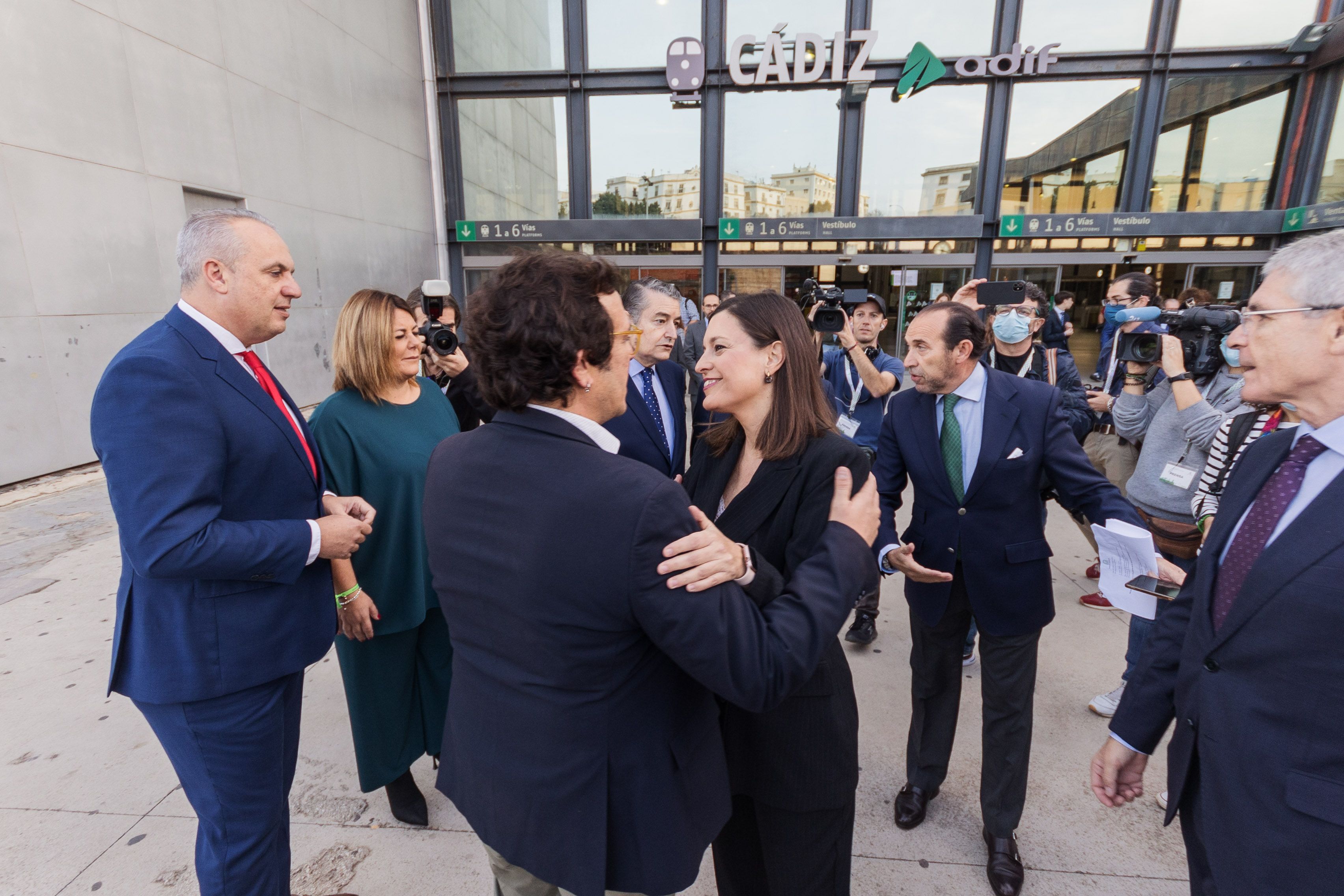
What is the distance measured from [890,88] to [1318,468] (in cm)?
1418

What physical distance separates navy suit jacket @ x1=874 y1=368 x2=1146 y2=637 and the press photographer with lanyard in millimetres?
1785

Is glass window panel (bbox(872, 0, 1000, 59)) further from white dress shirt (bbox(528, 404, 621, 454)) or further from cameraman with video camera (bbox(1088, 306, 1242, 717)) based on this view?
white dress shirt (bbox(528, 404, 621, 454))

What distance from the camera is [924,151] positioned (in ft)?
43.3

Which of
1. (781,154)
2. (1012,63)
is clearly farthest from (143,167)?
(1012,63)

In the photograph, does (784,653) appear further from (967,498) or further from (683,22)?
(683,22)

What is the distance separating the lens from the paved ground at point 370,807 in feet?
7.39

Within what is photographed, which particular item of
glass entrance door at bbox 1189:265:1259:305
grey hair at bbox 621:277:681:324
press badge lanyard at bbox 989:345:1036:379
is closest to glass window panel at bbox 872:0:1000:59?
glass entrance door at bbox 1189:265:1259:305

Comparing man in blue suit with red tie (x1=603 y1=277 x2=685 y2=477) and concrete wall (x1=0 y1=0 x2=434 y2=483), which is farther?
concrete wall (x1=0 y1=0 x2=434 y2=483)

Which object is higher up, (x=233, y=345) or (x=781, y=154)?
(x=781, y=154)

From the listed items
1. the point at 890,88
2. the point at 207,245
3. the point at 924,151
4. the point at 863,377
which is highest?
the point at 890,88

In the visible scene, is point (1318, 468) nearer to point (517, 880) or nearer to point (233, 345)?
point (517, 880)

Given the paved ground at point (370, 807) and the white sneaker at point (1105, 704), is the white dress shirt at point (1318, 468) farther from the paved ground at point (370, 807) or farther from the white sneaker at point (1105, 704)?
the white sneaker at point (1105, 704)

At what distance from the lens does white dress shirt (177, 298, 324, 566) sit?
1.65 metres

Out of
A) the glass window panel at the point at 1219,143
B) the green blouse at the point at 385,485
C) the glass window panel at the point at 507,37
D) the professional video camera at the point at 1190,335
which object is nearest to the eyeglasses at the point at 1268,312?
the professional video camera at the point at 1190,335
